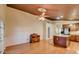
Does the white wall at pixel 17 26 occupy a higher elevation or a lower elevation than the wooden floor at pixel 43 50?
higher

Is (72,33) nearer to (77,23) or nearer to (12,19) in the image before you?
(77,23)

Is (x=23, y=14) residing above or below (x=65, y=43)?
above

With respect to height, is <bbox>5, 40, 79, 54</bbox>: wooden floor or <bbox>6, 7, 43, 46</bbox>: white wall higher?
<bbox>6, 7, 43, 46</bbox>: white wall

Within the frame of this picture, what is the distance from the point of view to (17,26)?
4332 mm

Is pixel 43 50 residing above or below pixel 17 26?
below

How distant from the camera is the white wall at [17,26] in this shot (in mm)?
3578

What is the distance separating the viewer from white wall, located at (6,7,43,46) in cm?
358

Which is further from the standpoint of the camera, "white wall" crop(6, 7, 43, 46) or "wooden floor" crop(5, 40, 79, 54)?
"white wall" crop(6, 7, 43, 46)

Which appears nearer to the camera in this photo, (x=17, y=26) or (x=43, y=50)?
(x=43, y=50)

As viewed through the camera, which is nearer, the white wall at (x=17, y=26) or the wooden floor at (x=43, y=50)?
the wooden floor at (x=43, y=50)

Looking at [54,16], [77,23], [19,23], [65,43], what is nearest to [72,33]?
[77,23]
